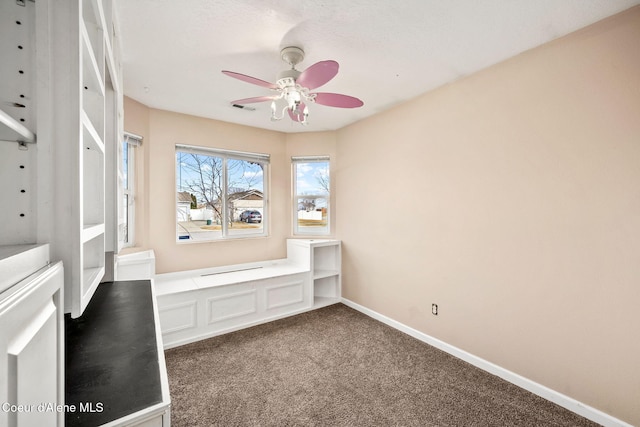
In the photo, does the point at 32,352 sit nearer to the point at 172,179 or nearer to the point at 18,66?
the point at 18,66

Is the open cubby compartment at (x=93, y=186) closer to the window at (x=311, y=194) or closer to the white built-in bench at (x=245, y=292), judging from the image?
the white built-in bench at (x=245, y=292)

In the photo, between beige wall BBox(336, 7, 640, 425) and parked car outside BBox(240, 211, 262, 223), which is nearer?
beige wall BBox(336, 7, 640, 425)

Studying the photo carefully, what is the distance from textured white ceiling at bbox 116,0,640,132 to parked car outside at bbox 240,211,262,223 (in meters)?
1.79

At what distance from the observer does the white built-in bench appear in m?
2.83

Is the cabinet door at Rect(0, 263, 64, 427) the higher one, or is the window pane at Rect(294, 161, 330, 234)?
the window pane at Rect(294, 161, 330, 234)

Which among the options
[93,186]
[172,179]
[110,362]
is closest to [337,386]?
[110,362]

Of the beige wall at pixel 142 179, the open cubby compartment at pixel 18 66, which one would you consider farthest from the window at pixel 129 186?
the open cubby compartment at pixel 18 66

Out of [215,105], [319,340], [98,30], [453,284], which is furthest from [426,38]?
[319,340]

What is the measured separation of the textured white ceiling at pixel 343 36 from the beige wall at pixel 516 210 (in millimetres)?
265

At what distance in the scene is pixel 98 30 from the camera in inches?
45.2

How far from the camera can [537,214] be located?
6.81 ft

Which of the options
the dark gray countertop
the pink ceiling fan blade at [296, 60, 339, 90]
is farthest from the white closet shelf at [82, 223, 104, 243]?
the pink ceiling fan blade at [296, 60, 339, 90]

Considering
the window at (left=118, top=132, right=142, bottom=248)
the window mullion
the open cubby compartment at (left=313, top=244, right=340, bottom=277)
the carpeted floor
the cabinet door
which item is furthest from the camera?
the open cubby compartment at (left=313, top=244, right=340, bottom=277)

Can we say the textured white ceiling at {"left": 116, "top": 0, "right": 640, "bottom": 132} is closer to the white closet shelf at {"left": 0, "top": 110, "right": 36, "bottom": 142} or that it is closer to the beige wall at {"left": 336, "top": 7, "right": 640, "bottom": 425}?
the beige wall at {"left": 336, "top": 7, "right": 640, "bottom": 425}
